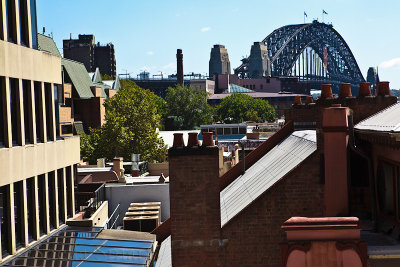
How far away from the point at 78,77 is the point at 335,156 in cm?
7984

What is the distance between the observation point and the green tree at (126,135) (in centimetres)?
6128

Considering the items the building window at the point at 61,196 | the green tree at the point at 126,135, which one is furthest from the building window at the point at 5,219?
the green tree at the point at 126,135

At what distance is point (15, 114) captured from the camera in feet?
64.9

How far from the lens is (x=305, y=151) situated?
13.3 m

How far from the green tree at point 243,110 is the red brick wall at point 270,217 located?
145133mm

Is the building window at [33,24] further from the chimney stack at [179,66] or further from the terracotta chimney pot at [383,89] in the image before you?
the chimney stack at [179,66]

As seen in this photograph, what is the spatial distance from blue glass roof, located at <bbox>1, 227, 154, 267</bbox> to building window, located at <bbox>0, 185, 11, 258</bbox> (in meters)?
0.48

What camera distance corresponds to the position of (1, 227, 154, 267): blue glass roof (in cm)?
1647

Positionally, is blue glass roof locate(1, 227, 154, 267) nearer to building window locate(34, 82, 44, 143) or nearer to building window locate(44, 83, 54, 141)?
building window locate(34, 82, 44, 143)

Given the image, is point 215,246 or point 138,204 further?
point 138,204

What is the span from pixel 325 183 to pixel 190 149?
2.55 metres

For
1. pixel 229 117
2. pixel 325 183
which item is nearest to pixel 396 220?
pixel 325 183

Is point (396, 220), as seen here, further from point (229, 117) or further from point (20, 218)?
point (229, 117)

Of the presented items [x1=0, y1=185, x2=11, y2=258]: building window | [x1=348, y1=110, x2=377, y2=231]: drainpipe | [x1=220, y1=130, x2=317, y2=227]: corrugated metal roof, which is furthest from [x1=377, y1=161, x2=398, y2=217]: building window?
[x1=0, y1=185, x2=11, y2=258]: building window
